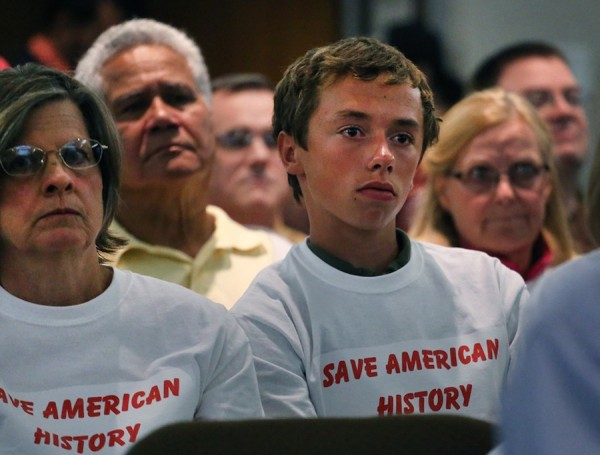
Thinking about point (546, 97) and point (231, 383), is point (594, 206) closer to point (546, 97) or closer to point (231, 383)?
point (231, 383)

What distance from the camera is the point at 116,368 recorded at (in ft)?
7.01

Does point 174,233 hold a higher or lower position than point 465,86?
lower

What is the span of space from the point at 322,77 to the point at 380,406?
62 cm

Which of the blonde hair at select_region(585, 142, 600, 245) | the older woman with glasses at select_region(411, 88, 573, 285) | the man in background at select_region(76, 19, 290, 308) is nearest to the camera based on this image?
the blonde hair at select_region(585, 142, 600, 245)

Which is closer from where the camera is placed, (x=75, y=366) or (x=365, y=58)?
(x=75, y=366)

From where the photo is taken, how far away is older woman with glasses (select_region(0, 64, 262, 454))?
2.09 metres

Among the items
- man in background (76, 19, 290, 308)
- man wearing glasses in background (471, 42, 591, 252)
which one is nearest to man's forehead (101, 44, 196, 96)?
man in background (76, 19, 290, 308)

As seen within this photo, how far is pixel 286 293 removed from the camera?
229 cm

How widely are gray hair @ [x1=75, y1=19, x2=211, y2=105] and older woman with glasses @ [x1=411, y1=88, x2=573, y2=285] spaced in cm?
67

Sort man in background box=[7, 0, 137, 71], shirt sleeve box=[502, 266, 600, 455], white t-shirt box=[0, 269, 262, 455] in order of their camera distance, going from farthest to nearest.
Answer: man in background box=[7, 0, 137, 71]
white t-shirt box=[0, 269, 262, 455]
shirt sleeve box=[502, 266, 600, 455]

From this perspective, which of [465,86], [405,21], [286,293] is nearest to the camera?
[286,293]

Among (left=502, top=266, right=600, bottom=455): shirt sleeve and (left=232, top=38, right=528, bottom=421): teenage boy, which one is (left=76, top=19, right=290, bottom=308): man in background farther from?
(left=502, top=266, right=600, bottom=455): shirt sleeve

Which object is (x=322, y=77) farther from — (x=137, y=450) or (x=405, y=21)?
(x=405, y=21)

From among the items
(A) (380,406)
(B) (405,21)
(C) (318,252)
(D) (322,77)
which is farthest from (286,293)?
(B) (405,21)
